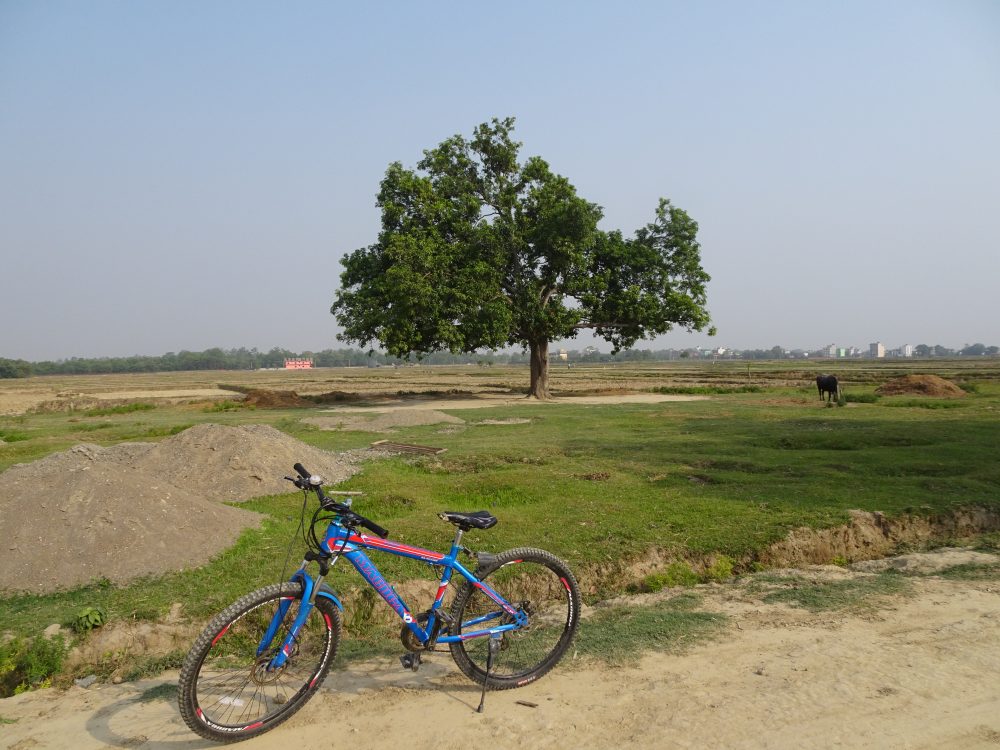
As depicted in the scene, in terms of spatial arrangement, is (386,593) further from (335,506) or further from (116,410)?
(116,410)

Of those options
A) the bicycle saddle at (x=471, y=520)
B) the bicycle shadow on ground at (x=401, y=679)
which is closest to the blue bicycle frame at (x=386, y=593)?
the bicycle saddle at (x=471, y=520)

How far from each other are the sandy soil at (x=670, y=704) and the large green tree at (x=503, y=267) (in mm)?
26959

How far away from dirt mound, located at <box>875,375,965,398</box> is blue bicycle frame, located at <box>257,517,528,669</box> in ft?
118

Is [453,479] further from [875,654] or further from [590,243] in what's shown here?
[590,243]

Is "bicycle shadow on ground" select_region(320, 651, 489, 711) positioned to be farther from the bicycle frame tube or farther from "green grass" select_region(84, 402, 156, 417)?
"green grass" select_region(84, 402, 156, 417)

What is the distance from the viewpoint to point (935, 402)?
28.1m

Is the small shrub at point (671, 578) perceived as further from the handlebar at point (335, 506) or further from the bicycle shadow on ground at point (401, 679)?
the handlebar at point (335, 506)

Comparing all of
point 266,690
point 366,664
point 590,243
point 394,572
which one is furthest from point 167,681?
point 590,243

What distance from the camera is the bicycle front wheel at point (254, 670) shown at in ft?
13.1

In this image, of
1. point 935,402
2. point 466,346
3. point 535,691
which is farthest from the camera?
point 466,346

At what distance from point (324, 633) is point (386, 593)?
1.71ft

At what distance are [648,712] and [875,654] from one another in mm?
2071

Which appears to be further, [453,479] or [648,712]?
[453,479]

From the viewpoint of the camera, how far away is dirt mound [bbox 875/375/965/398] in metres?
34.0
